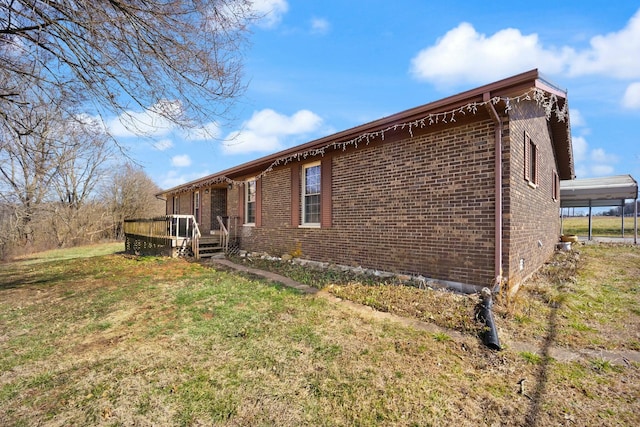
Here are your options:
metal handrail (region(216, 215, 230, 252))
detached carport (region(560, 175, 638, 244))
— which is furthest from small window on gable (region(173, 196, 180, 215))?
detached carport (region(560, 175, 638, 244))

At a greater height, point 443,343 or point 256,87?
point 256,87

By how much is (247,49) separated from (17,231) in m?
14.4

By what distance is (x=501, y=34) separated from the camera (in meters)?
6.35

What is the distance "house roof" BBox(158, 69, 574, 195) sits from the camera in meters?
4.53

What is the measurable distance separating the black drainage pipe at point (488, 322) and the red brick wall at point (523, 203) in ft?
2.35

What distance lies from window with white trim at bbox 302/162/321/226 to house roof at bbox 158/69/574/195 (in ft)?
1.65

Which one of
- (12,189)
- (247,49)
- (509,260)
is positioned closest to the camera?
(247,49)

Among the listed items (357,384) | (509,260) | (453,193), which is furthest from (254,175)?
(357,384)

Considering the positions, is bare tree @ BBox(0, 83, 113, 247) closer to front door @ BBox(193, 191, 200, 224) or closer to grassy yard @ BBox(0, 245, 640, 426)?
grassy yard @ BBox(0, 245, 640, 426)

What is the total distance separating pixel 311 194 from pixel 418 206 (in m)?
3.50

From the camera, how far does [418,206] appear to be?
598cm

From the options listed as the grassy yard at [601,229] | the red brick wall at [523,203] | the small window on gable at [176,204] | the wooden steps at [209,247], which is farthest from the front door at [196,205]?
the grassy yard at [601,229]

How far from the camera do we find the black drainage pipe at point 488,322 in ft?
10.8

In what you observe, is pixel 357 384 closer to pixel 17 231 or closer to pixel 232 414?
pixel 232 414
